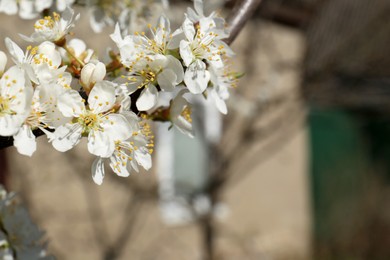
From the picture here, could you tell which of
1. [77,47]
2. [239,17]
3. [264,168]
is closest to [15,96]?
[77,47]

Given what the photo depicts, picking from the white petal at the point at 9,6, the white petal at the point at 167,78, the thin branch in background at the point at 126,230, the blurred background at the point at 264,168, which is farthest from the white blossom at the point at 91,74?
the thin branch in background at the point at 126,230

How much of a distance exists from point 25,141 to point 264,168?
19.1ft

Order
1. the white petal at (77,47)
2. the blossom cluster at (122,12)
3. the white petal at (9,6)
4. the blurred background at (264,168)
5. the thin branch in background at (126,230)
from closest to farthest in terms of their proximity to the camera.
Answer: the white petal at (77,47) → the white petal at (9,6) → the blossom cluster at (122,12) → the blurred background at (264,168) → the thin branch in background at (126,230)

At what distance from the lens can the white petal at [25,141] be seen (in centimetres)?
100

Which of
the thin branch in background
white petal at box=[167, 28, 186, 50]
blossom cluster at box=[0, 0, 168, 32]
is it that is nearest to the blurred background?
the thin branch in background

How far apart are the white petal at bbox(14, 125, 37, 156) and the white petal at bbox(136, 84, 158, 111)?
21 centimetres

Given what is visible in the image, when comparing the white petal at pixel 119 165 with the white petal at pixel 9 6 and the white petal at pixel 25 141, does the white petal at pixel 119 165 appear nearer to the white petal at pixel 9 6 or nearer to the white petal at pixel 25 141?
the white petal at pixel 25 141

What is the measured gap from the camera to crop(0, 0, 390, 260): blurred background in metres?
4.82

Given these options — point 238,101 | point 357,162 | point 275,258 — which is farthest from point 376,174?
point 238,101

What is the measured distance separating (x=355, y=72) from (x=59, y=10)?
8463mm

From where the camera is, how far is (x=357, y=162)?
9391mm

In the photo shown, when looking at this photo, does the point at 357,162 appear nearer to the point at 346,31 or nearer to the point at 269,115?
the point at 346,31

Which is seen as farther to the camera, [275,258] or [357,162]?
[357,162]

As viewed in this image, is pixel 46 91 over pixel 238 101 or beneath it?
over
